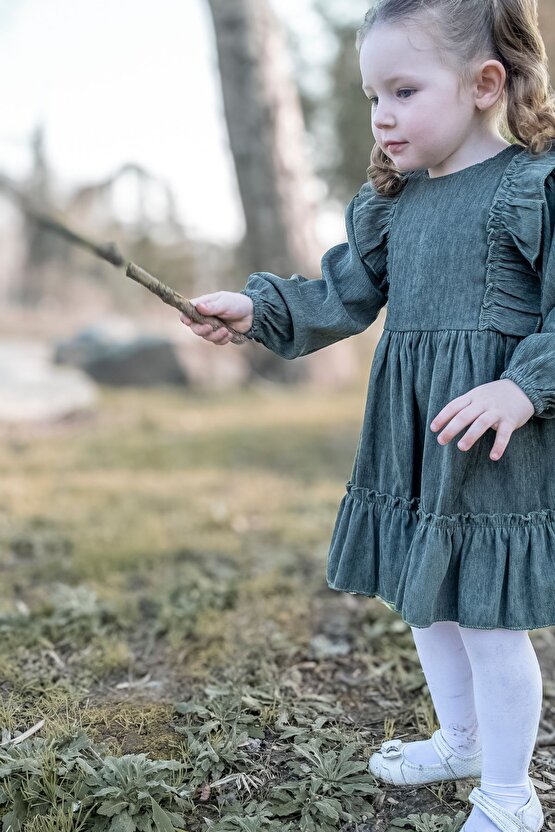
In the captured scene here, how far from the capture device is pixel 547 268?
62.3 inches

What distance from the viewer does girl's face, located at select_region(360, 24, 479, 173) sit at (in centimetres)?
161

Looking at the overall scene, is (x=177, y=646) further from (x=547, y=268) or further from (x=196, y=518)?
(x=547, y=268)

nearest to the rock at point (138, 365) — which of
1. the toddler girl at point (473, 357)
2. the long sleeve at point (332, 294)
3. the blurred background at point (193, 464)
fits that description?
the blurred background at point (193, 464)

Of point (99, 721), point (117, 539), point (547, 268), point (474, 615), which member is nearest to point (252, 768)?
point (99, 721)

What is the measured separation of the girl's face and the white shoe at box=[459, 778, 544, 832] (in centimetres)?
133

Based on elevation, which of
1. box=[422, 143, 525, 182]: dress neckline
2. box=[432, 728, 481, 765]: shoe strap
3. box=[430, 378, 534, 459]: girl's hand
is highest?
box=[422, 143, 525, 182]: dress neckline

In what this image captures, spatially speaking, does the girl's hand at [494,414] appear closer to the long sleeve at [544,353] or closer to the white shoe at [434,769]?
the long sleeve at [544,353]

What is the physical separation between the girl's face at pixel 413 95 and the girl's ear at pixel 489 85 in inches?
0.8

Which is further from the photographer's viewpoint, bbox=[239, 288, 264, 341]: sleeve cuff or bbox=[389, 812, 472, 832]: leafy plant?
bbox=[239, 288, 264, 341]: sleeve cuff

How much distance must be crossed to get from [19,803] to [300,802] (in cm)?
60

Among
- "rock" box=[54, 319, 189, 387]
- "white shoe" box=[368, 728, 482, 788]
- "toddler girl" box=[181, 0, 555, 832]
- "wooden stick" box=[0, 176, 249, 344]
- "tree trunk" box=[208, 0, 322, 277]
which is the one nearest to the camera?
"wooden stick" box=[0, 176, 249, 344]

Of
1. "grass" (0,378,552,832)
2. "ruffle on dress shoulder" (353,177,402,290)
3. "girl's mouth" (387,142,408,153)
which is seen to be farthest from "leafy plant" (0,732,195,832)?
"girl's mouth" (387,142,408,153)

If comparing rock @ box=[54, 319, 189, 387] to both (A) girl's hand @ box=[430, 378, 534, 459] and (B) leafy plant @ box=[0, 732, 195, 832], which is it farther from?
(A) girl's hand @ box=[430, 378, 534, 459]

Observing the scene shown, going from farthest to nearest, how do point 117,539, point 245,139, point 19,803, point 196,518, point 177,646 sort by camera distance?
point 245,139
point 196,518
point 117,539
point 177,646
point 19,803
